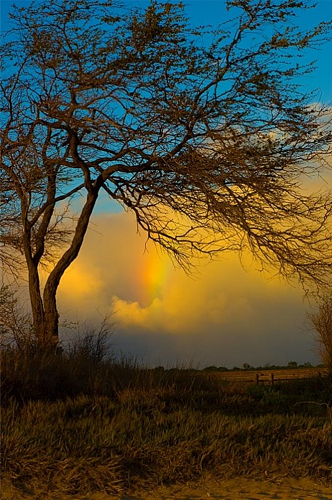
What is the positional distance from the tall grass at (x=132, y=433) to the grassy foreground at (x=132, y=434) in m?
0.01

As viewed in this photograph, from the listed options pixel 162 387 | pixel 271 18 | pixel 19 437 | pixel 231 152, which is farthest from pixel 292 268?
pixel 19 437

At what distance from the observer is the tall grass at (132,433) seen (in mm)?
6898

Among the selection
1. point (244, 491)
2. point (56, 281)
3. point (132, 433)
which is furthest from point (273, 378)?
point (244, 491)

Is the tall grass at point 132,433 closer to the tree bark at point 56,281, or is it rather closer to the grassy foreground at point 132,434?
the grassy foreground at point 132,434

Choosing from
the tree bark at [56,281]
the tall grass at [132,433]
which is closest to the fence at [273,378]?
the tree bark at [56,281]

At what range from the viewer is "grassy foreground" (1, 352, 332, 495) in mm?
6895

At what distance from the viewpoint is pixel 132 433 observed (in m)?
7.90

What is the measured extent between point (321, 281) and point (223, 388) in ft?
10.7

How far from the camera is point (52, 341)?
47.6 ft

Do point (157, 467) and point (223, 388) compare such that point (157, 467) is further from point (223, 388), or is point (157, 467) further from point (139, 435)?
point (223, 388)

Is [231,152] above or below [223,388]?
above

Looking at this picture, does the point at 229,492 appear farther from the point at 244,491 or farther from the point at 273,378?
the point at 273,378

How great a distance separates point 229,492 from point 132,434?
149 cm

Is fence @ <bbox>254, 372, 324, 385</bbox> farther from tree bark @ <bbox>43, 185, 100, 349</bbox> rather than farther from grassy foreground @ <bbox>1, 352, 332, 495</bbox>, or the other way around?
grassy foreground @ <bbox>1, 352, 332, 495</bbox>
